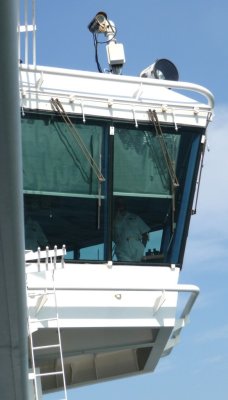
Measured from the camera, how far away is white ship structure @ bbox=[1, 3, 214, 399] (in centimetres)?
1263

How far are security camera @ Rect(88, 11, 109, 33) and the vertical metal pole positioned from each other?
10.0m

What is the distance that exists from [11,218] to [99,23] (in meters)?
12.1

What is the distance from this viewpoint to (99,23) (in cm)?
1664

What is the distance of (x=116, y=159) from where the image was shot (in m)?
13.4

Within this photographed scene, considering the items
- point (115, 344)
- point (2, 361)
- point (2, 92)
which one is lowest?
point (115, 344)

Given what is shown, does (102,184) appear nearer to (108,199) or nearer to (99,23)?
(108,199)

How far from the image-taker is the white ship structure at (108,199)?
1263cm

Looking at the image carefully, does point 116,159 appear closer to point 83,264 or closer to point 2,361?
point 83,264

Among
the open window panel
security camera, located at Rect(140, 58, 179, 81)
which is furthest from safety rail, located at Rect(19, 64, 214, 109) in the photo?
security camera, located at Rect(140, 58, 179, 81)

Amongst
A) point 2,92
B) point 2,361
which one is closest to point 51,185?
point 2,361

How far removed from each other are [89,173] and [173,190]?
162 cm

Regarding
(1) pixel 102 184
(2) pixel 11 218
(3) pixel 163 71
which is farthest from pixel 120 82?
(2) pixel 11 218

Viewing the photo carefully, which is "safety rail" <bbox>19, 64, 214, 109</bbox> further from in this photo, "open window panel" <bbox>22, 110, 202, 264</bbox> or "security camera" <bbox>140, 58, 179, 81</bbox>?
"security camera" <bbox>140, 58, 179, 81</bbox>

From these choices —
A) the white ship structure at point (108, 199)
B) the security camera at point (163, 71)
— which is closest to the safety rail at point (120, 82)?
the white ship structure at point (108, 199)
